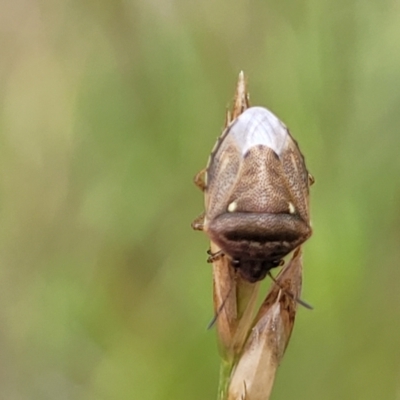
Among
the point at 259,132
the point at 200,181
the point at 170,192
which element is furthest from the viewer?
the point at 170,192

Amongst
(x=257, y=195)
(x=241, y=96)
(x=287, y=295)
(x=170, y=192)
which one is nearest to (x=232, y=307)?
(x=287, y=295)

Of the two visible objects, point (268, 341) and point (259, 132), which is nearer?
point (268, 341)

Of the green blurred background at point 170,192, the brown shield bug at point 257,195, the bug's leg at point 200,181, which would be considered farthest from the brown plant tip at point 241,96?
the green blurred background at point 170,192

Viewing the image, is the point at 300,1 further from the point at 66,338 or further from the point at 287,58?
the point at 66,338

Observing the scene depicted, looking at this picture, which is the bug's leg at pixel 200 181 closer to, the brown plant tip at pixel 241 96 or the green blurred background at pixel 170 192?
the brown plant tip at pixel 241 96

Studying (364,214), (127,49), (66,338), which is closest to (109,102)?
(127,49)

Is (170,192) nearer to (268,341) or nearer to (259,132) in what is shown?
(259,132)

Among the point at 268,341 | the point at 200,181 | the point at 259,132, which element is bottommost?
the point at 268,341
